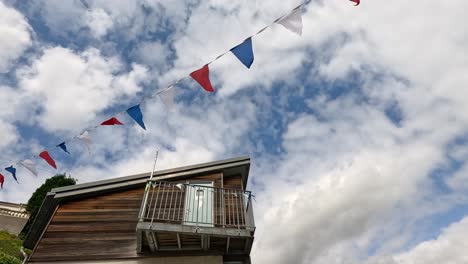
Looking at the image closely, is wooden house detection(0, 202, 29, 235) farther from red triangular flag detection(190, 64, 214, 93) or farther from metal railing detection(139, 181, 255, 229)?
red triangular flag detection(190, 64, 214, 93)

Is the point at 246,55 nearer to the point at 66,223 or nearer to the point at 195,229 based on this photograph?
the point at 195,229

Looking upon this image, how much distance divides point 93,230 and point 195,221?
2.98 meters

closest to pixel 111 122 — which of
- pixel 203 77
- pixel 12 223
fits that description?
pixel 203 77

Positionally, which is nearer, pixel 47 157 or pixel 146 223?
pixel 146 223

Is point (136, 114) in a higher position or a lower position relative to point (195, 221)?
higher

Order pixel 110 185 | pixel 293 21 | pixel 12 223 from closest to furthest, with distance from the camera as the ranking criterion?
1. pixel 293 21
2. pixel 110 185
3. pixel 12 223

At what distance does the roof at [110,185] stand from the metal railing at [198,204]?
86cm

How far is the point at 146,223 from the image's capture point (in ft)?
25.2

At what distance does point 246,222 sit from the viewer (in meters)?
8.73

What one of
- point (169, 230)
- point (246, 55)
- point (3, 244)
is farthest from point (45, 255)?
point (3, 244)

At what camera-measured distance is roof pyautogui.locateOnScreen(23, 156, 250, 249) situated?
9.63 metres

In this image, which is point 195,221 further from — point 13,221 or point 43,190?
point 13,221

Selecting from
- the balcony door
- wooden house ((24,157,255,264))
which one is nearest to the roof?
wooden house ((24,157,255,264))

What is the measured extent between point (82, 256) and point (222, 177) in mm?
5157
